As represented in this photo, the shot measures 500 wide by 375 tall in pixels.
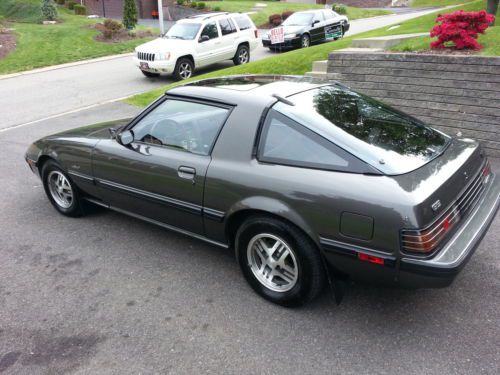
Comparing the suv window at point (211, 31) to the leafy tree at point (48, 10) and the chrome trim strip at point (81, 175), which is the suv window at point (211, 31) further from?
the leafy tree at point (48, 10)

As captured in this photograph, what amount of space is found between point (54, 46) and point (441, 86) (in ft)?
59.9

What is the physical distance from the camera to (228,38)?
46.1ft

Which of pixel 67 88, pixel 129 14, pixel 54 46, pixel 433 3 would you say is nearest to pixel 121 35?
pixel 129 14

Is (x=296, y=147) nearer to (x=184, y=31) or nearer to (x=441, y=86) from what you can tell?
(x=441, y=86)

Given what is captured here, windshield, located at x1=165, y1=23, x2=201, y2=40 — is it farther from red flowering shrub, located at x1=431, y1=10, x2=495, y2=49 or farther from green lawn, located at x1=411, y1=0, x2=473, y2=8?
green lawn, located at x1=411, y1=0, x2=473, y2=8

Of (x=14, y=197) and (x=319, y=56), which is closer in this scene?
(x=14, y=197)

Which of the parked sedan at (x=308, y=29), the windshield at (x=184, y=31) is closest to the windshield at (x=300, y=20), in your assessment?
the parked sedan at (x=308, y=29)

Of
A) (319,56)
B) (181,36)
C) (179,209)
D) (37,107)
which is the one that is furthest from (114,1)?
(179,209)

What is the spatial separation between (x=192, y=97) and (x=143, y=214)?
1126mm

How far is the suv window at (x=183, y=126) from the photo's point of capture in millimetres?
3443

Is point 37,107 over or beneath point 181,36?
beneath

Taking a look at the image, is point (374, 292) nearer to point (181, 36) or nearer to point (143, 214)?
point (143, 214)

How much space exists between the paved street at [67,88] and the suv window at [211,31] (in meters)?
1.16

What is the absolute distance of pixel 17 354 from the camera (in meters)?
2.81
